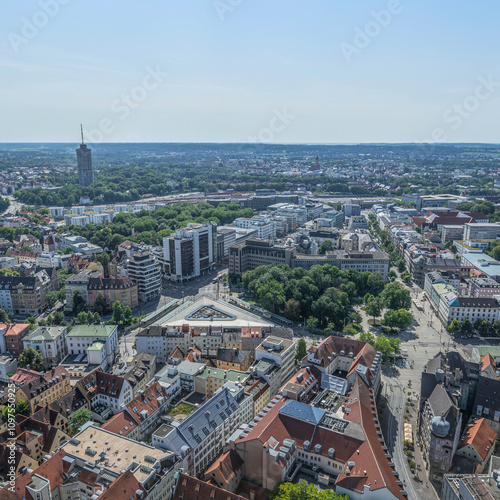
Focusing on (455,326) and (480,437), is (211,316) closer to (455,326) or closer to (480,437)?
(455,326)

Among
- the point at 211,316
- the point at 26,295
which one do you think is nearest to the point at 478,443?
the point at 211,316

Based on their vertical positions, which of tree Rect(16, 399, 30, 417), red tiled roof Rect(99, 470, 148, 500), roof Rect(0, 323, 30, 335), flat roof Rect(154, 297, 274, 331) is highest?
red tiled roof Rect(99, 470, 148, 500)

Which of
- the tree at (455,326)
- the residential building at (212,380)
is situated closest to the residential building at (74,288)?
the residential building at (212,380)

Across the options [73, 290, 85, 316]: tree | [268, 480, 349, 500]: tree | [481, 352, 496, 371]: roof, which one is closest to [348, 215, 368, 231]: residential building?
[481, 352, 496, 371]: roof

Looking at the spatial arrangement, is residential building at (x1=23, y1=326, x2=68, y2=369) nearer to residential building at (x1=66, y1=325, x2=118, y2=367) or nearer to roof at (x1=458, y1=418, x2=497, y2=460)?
residential building at (x1=66, y1=325, x2=118, y2=367)

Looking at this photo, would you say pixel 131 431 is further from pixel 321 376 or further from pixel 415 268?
pixel 415 268
